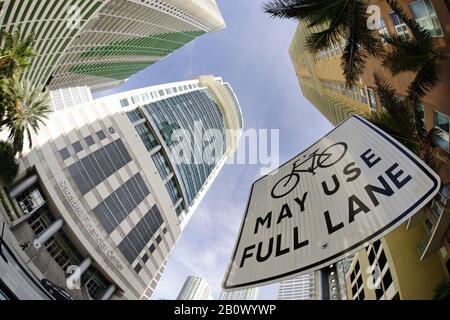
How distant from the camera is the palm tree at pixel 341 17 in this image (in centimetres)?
1053

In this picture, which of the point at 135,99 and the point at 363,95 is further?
the point at 135,99

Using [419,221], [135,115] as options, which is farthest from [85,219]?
[419,221]

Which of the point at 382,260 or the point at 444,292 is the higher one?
the point at 444,292

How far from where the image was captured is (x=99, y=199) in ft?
119

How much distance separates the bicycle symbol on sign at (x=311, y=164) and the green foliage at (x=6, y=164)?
88.8 feet

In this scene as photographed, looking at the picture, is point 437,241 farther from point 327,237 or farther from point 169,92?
point 169,92

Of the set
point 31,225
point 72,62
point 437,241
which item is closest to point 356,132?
point 437,241

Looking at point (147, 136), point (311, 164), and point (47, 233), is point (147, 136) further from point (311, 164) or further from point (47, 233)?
point (311, 164)

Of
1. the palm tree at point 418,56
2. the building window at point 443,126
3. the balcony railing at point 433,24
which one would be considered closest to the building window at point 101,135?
the balcony railing at point 433,24

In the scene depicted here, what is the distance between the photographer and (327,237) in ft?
8.32

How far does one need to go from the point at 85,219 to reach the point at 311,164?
36.0m

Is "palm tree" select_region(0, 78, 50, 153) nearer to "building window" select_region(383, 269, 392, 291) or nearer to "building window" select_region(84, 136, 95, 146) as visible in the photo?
"building window" select_region(84, 136, 95, 146)

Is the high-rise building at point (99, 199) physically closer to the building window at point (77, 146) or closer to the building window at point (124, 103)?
the building window at point (77, 146)
